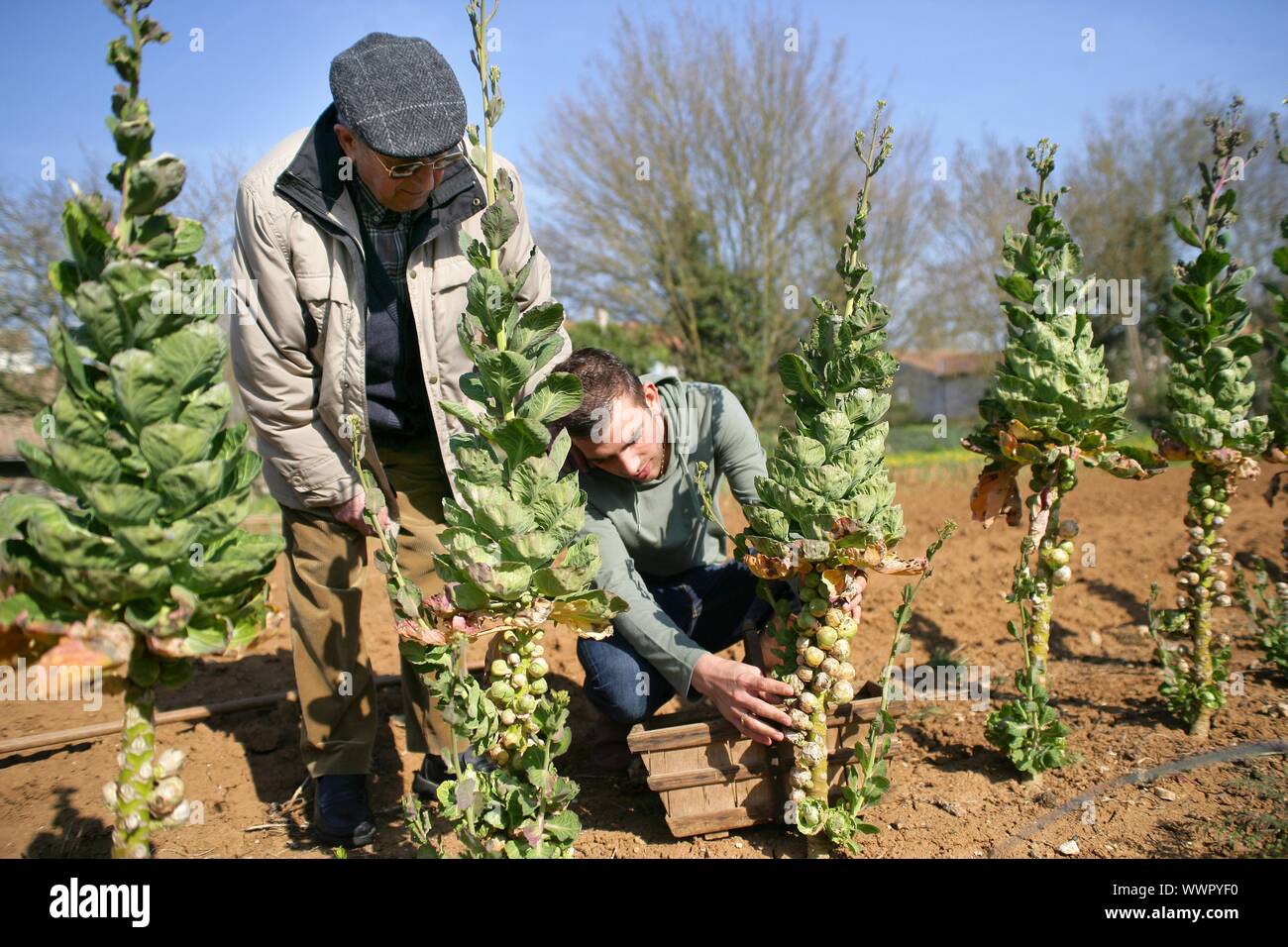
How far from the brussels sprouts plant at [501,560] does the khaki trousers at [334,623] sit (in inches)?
36.6

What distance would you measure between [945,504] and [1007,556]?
341cm

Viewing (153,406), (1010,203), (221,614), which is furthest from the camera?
(1010,203)

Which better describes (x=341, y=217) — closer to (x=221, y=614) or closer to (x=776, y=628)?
(x=221, y=614)

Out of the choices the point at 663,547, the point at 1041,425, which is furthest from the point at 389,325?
the point at 1041,425

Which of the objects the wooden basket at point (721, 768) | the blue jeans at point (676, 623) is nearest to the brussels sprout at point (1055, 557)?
the wooden basket at point (721, 768)

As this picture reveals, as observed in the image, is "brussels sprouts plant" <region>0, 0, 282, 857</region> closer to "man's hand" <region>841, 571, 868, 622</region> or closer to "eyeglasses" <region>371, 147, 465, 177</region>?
"eyeglasses" <region>371, 147, 465, 177</region>

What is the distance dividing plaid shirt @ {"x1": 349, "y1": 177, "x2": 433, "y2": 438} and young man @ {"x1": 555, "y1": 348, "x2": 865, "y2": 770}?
21.6 inches

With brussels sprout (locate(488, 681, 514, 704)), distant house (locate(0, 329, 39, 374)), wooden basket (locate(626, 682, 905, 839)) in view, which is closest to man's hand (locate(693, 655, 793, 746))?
wooden basket (locate(626, 682, 905, 839))

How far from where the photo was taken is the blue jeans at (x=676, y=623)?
3398mm

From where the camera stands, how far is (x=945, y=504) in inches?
391

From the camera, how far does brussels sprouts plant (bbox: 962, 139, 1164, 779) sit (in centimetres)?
295

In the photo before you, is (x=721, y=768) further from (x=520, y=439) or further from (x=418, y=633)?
A: (x=520, y=439)

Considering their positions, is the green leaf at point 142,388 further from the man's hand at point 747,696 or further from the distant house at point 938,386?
the distant house at point 938,386
